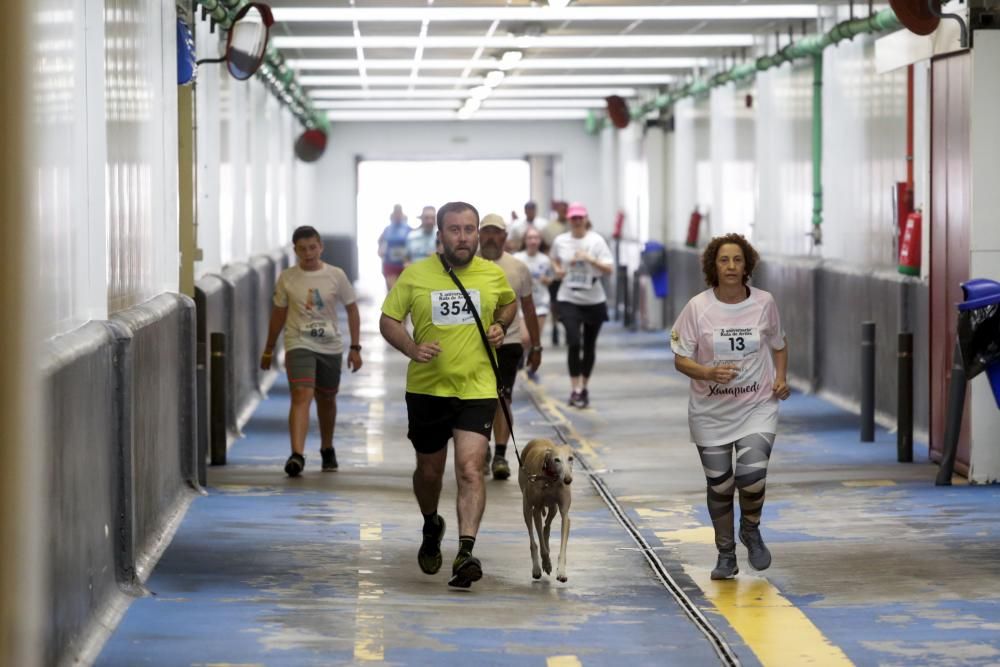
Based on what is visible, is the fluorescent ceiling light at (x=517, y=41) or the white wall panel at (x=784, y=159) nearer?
the white wall panel at (x=784, y=159)

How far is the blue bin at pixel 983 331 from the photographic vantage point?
1198cm

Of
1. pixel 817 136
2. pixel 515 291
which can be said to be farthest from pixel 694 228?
pixel 515 291

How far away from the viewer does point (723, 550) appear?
31.7ft

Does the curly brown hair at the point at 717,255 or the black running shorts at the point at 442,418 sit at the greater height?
the curly brown hair at the point at 717,255

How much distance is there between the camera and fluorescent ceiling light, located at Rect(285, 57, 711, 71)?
26547 mm

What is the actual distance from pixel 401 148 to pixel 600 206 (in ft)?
15.1

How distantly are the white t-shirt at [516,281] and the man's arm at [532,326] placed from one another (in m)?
0.06

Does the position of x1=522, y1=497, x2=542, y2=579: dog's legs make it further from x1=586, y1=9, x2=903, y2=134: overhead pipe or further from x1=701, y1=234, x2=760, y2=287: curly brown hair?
x1=586, y1=9, x2=903, y2=134: overhead pipe

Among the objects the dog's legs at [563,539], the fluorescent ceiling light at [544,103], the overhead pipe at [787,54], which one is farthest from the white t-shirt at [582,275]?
the fluorescent ceiling light at [544,103]

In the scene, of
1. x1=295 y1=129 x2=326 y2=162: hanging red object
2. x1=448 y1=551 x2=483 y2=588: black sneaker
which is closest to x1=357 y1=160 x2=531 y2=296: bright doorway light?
x1=295 y1=129 x2=326 y2=162: hanging red object

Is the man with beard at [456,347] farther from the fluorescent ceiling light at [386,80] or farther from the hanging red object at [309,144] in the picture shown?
the hanging red object at [309,144]

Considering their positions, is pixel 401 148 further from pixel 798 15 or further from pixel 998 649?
pixel 998 649

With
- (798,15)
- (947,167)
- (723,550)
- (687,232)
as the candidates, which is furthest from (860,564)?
(687,232)

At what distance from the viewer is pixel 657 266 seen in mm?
31781
